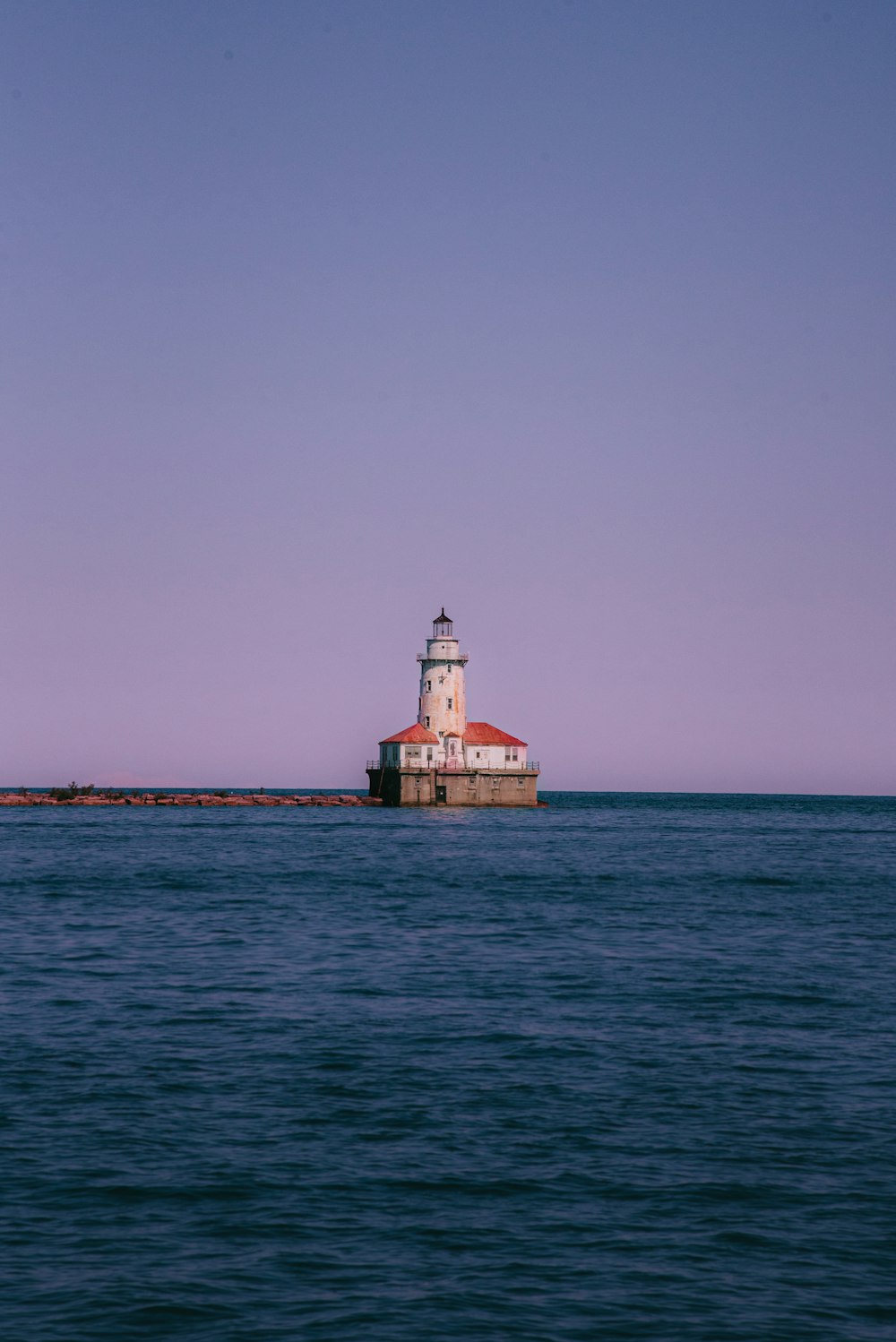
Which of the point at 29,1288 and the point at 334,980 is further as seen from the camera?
the point at 334,980

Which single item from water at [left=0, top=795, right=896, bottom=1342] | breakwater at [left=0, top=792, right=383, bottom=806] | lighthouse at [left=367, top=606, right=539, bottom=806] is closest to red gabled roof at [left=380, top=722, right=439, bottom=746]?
lighthouse at [left=367, top=606, right=539, bottom=806]

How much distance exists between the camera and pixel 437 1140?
52.1 feet

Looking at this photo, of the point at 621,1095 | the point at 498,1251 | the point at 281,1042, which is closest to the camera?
the point at 498,1251

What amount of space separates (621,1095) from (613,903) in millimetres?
27109

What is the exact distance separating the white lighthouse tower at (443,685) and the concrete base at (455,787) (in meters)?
3.14

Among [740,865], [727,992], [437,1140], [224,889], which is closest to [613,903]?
[224,889]

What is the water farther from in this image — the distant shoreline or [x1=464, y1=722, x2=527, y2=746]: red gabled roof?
the distant shoreline

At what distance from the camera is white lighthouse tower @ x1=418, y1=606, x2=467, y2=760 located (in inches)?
4631

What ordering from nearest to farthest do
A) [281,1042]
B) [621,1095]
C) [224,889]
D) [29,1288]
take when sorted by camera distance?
1. [29,1288]
2. [621,1095]
3. [281,1042]
4. [224,889]

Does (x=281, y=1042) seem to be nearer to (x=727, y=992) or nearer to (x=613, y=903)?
(x=727, y=992)

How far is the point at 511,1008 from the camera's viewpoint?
24.1 m

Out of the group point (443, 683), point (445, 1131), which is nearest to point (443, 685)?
point (443, 683)

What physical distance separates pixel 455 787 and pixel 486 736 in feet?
19.2

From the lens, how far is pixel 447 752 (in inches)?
4719
